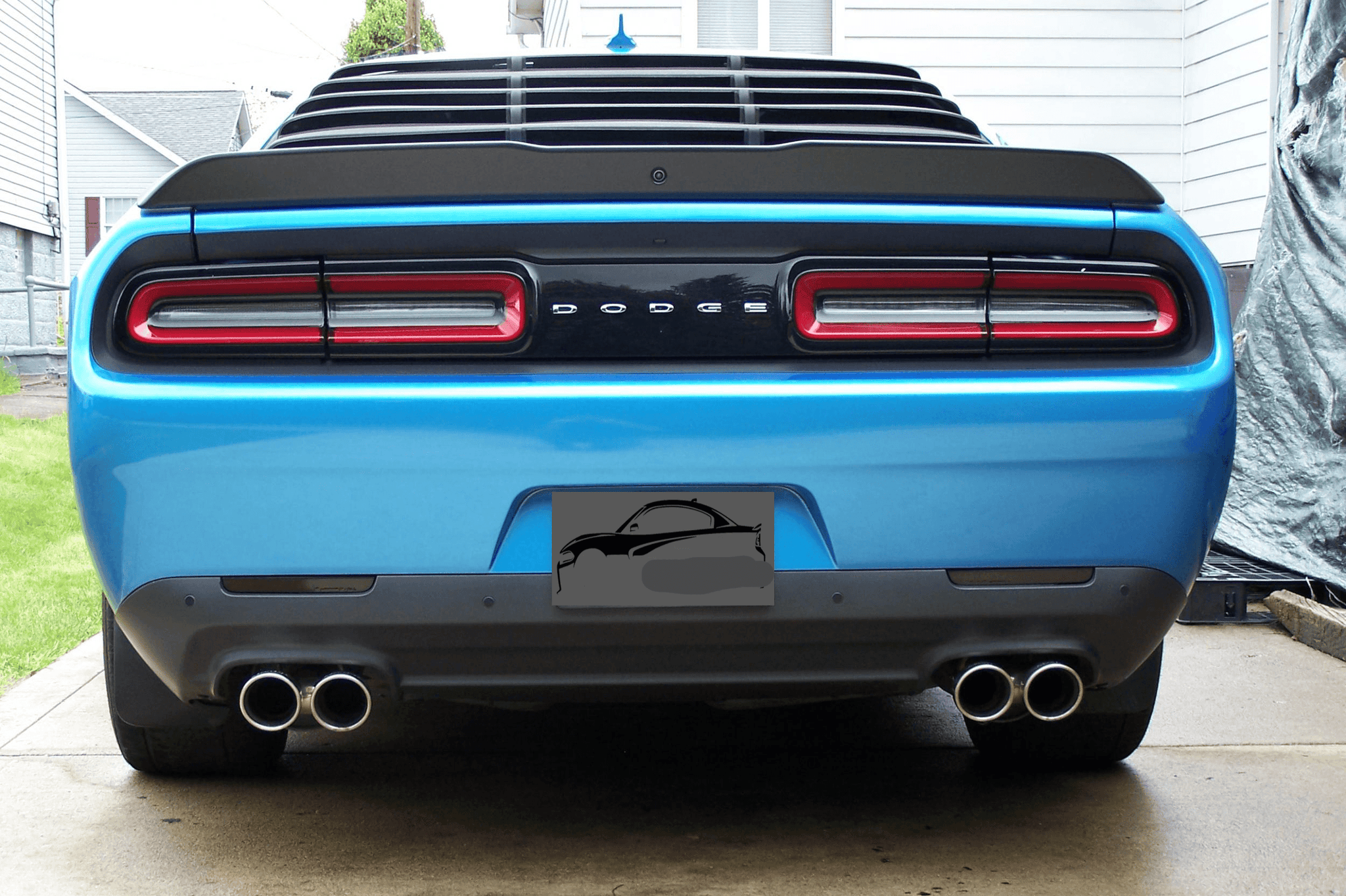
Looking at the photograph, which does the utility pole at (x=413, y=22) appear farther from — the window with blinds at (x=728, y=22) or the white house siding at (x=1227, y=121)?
the white house siding at (x=1227, y=121)

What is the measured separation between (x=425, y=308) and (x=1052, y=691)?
1282 mm

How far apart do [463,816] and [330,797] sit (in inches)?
13.6

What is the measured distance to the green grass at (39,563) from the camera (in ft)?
14.6

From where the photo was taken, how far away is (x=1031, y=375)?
2.17 metres

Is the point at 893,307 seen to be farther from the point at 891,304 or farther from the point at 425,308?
the point at 425,308

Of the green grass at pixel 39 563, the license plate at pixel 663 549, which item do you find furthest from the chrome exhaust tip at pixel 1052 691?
the green grass at pixel 39 563

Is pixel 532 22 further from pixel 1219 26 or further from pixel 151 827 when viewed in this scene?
pixel 151 827

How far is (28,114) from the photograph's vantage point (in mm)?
18969

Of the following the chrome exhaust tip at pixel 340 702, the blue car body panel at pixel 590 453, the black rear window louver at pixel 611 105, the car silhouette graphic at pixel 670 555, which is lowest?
the chrome exhaust tip at pixel 340 702

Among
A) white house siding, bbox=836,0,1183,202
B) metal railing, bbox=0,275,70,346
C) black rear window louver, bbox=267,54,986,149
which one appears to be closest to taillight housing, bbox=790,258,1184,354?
black rear window louver, bbox=267,54,986,149

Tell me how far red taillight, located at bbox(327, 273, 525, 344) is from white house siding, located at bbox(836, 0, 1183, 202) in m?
7.02

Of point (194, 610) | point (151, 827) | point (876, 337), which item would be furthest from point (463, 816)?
point (876, 337)

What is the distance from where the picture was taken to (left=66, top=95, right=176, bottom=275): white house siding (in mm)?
34281

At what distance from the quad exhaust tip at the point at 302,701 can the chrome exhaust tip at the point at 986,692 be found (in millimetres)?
1024
